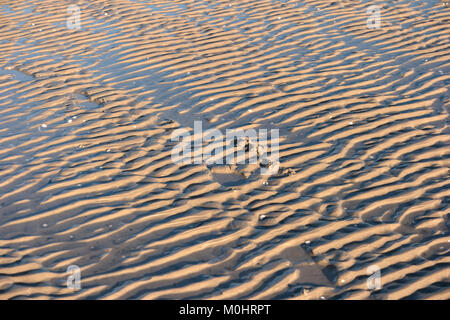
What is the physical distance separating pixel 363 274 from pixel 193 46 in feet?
16.9

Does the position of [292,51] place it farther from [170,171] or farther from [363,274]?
[363,274]

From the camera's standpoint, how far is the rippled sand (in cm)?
371

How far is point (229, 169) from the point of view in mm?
4930

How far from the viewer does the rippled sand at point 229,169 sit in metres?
3.71

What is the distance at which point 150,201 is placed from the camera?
14.7ft

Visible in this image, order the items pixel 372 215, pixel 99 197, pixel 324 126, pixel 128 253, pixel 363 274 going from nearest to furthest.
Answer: pixel 363 274 → pixel 128 253 → pixel 372 215 → pixel 99 197 → pixel 324 126

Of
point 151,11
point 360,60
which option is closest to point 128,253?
point 360,60

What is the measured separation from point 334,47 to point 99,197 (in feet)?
14.7

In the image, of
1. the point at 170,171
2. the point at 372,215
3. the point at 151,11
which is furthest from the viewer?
the point at 151,11

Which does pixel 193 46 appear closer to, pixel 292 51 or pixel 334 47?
pixel 292 51

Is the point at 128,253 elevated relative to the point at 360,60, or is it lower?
lower

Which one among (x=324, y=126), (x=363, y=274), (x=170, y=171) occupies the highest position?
(x=324, y=126)

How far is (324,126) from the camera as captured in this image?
554 centimetres

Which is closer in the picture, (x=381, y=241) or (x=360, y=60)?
(x=381, y=241)
